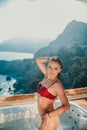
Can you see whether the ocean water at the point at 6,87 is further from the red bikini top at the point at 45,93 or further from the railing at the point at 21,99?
the red bikini top at the point at 45,93

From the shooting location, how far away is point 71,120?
2668mm

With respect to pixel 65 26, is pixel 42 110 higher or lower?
lower

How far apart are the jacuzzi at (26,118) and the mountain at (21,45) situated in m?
0.57

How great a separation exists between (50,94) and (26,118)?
1.14ft

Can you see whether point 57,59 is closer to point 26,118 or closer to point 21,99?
point 21,99

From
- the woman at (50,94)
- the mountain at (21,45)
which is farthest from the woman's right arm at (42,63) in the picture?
the mountain at (21,45)

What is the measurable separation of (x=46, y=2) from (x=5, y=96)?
1.11 metres

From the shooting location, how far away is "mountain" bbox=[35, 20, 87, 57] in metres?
2.69

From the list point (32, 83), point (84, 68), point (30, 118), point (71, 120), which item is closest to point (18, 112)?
point (30, 118)

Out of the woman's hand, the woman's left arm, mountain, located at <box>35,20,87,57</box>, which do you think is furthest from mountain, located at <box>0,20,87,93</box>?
the woman's hand

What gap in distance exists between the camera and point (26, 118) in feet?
8.29

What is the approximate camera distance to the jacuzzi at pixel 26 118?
2.47 m

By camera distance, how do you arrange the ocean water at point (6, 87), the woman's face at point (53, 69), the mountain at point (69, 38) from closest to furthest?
the ocean water at point (6, 87) < the woman's face at point (53, 69) < the mountain at point (69, 38)

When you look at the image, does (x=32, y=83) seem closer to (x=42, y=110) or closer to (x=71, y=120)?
(x=42, y=110)
